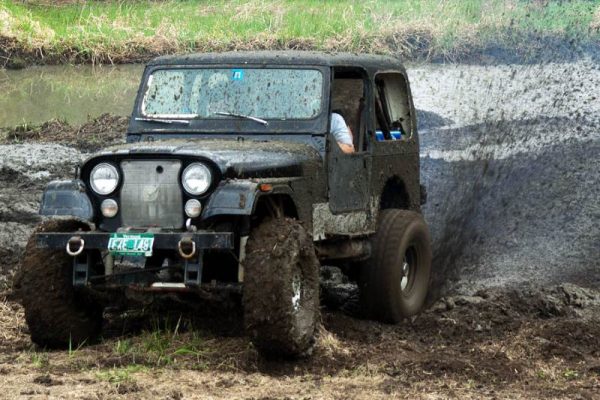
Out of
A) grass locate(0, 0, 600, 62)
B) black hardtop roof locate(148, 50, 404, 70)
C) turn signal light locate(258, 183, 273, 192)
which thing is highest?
grass locate(0, 0, 600, 62)

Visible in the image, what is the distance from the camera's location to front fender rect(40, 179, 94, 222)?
8531mm

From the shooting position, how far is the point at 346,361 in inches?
331

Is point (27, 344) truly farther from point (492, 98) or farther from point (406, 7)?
point (406, 7)

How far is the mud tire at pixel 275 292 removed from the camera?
26.3ft

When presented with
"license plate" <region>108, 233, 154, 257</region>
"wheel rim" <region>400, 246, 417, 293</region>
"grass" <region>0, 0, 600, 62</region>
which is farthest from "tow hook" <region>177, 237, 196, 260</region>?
"grass" <region>0, 0, 600, 62</region>

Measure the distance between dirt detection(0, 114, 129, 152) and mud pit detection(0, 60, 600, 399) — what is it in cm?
73

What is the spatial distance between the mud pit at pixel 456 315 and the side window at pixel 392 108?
1.26 meters

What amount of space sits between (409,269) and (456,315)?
25.3 inches

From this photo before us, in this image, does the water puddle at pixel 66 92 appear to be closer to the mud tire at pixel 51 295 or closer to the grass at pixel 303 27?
the grass at pixel 303 27

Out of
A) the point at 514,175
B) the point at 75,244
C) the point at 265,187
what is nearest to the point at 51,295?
the point at 75,244

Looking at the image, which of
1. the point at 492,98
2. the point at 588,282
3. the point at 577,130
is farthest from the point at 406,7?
the point at 588,282

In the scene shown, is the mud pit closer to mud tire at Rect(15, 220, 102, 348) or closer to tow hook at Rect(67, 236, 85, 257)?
mud tire at Rect(15, 220, 102, 348)

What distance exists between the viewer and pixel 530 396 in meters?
7.56

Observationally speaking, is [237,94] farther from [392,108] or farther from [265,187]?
[392,108]
